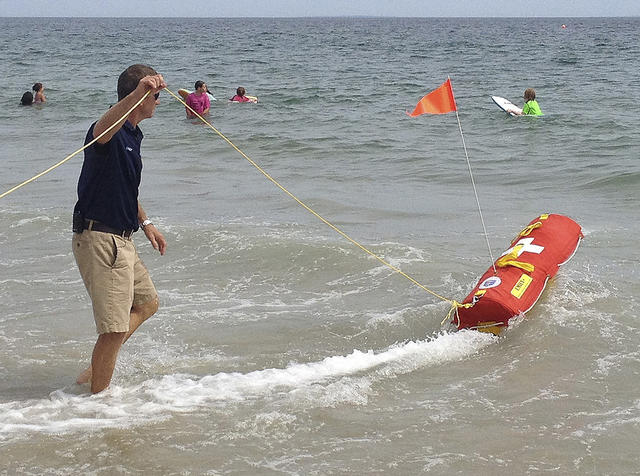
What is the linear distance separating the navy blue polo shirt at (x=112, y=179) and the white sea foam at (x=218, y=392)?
42.1 inches

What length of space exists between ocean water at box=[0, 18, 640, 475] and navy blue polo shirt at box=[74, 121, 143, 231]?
1.14 metres

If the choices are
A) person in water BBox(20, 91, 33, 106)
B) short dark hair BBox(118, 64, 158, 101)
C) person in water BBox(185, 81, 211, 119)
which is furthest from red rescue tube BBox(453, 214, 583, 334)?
person in water BBox(20, 91, 33, 106)

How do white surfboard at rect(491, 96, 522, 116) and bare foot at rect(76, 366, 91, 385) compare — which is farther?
white surfboard at rect(491, 96, 522, 116)

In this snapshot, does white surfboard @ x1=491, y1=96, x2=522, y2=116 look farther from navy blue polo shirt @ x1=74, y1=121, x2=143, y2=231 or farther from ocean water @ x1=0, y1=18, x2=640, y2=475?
navy blue polo shirt @ x1=74, y1=121, x2=143, y2=231

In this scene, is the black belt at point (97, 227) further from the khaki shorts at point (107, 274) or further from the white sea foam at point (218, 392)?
the white sea foam at point (218, 392)

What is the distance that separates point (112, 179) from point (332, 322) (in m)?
2.66

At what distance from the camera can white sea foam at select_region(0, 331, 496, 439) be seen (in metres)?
4.87

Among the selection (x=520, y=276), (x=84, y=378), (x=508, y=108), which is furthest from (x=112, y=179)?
(x=508, y=108)

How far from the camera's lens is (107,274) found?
470 cm

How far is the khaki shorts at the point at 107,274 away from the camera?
184 inches

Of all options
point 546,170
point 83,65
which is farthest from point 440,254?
point 83,65

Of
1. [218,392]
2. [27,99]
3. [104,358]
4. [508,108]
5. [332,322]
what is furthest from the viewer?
[27,99]

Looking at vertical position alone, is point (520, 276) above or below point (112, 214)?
below

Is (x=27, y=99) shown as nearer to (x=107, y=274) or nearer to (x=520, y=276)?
(x=520, y=276)
